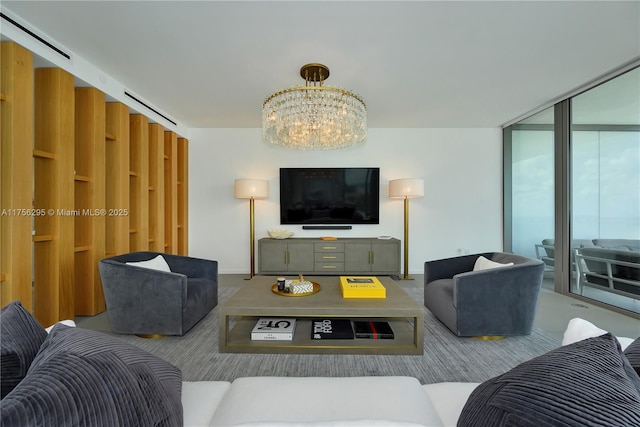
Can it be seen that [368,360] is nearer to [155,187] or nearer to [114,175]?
[114,175]

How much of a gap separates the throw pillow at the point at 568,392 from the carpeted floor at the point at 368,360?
1.22 meters

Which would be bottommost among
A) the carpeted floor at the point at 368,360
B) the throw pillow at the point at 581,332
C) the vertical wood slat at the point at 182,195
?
the carpeted floor at the point at 368,360

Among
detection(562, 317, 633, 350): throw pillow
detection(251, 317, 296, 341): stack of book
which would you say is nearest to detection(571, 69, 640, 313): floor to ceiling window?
detection(562, 317, 633, 350): throw pillow

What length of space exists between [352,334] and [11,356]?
1.82m

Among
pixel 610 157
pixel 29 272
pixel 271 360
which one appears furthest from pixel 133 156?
pixel 610 157

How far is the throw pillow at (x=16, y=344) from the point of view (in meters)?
0.64

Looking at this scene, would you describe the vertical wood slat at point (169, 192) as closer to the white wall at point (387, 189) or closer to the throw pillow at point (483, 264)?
the white wall at point (387, 189)

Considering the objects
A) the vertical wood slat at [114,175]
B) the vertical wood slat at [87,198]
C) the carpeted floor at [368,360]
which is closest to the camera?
the carpeted floor at [368,360]

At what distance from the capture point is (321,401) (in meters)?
0.88

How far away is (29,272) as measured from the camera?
207 centimetres

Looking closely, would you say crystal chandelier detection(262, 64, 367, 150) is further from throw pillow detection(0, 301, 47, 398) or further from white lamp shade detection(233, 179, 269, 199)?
throw pillow detection(0, 301, 47, 398)

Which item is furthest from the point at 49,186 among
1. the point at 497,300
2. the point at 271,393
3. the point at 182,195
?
the point at 497,300

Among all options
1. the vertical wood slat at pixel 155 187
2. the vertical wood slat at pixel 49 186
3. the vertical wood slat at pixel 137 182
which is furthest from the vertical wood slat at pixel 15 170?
the vertical wood slat at pixel 155 187

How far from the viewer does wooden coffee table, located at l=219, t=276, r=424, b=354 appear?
6.00ft
